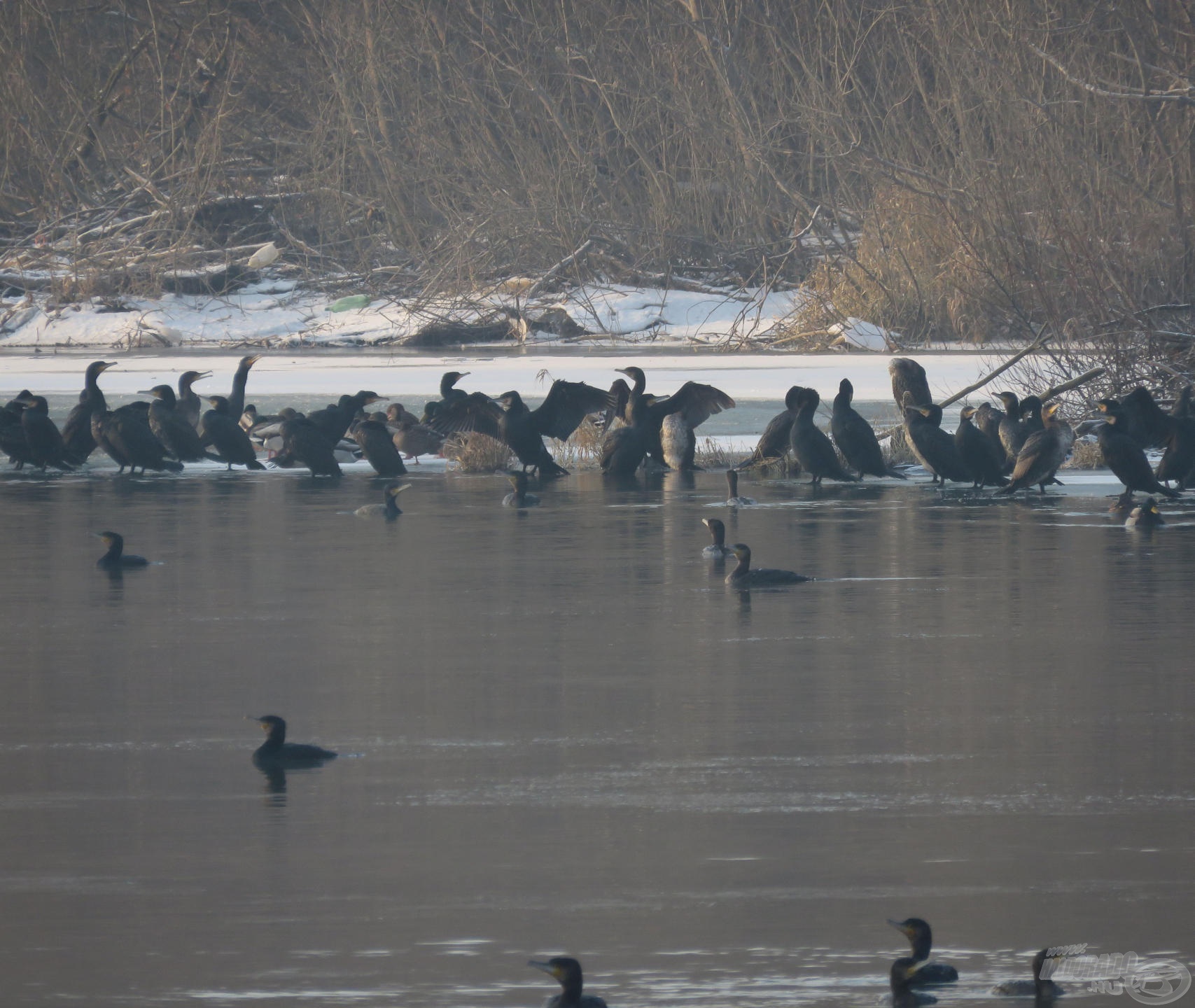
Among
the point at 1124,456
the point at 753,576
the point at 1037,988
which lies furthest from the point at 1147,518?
the point at 1037,988

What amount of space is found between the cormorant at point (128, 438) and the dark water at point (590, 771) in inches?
211

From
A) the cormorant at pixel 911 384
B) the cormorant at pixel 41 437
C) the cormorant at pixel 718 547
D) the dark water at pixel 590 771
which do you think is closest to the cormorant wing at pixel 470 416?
the cormorant at pixel 41 437

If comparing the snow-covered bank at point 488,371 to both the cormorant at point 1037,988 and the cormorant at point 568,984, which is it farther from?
the cormorant at point 568,984

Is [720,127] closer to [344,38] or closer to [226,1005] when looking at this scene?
[344,38]

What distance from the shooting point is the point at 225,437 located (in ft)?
62.3

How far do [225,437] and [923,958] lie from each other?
1469cm

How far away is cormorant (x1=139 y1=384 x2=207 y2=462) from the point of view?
19.2m

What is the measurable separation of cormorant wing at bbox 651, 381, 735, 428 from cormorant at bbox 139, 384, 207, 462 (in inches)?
163

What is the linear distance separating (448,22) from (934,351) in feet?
42.3

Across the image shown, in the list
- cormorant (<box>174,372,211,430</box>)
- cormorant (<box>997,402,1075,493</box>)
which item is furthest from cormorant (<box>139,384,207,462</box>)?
cormorant (<box>997,402,1075,493</box>)

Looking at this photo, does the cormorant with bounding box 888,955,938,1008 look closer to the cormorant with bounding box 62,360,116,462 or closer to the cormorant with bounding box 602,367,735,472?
the cormorant with bounding box 602,367,735,472

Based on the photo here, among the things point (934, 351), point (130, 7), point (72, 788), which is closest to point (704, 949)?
point (72, 788)

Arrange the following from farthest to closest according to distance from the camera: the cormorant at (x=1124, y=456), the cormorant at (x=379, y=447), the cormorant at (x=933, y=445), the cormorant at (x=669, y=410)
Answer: the cormorant at (x=669, y=410) → the cormorant at (x=379, y=447) → the cormorant at (x=933, y=445) → the cormorant at (x=1124, y=456)

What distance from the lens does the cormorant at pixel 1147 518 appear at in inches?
540
